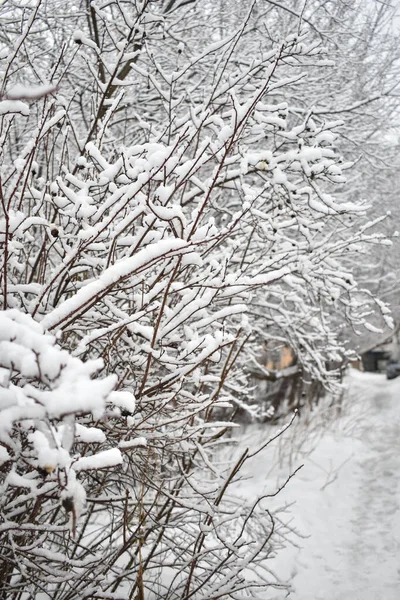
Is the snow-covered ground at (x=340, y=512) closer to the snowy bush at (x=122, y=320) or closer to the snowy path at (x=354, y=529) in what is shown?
the snowy path at (x=354, y=529)

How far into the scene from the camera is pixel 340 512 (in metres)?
5.74

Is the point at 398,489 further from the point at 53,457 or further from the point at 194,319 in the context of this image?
the point at 53,457

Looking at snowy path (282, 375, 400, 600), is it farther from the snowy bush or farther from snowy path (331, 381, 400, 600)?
the snowy bush

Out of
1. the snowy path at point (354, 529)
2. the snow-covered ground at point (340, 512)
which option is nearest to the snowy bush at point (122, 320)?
the snow-covered ground at point (340, 512)

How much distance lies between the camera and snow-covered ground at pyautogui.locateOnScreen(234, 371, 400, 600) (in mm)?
4066

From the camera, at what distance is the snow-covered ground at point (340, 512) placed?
407 centimetres

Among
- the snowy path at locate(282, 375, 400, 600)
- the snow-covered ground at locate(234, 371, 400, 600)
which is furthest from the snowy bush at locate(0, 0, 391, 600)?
the snowy path at locate(282, 375, 400, 600)

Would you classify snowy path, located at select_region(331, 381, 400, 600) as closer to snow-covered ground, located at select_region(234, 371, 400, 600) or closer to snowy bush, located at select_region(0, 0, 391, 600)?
snow-covered ground, located at select_region(234, 371, 400, 600)

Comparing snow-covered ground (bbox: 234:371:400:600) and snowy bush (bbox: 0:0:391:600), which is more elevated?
snowy bush (bbox: 0:0:391:600)

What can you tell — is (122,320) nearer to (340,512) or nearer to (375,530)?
(375,530)

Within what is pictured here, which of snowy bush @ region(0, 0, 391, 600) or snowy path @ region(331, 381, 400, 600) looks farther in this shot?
snowy path @ region(331, 381, 400, 600)

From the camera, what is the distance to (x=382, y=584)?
3959mm

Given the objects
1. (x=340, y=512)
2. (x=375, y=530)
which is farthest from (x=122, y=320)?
(x=340, y=512)

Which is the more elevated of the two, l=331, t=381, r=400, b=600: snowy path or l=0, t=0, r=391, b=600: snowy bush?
l=0, t=0, r=391, b=600: snowy bush
